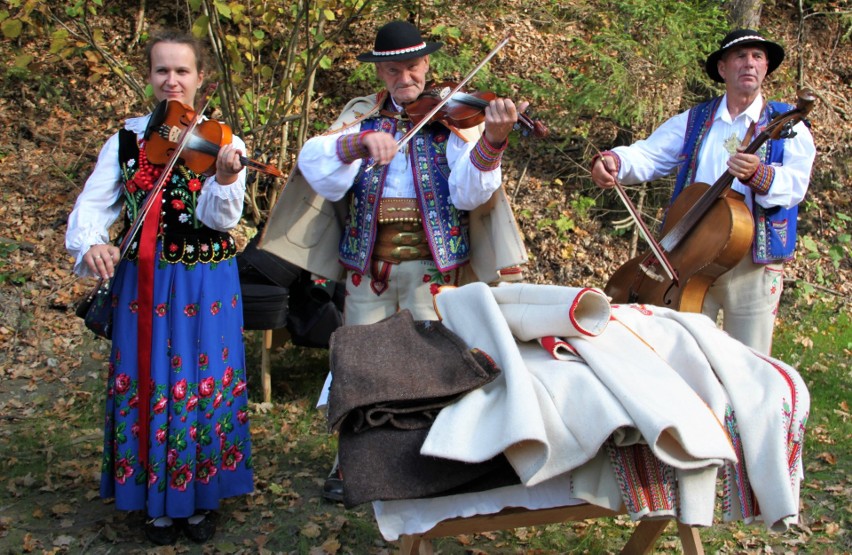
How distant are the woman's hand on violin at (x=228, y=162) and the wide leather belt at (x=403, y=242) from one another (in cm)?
65

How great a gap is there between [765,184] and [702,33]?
11.4 ft

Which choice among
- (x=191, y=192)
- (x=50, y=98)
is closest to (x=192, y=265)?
(x=191, y=192)

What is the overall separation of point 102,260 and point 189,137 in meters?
0.50

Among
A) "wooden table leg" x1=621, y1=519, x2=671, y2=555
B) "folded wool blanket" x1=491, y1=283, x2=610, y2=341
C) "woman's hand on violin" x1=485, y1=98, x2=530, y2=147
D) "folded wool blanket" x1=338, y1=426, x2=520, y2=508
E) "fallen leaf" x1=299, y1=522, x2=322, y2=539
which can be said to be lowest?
"fallen leaf" x1=299, y1=522, x2=322, y2=539

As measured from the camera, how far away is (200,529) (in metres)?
3.28

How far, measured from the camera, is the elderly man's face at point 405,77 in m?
3.21

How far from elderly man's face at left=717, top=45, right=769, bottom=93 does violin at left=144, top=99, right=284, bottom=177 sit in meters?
2.08

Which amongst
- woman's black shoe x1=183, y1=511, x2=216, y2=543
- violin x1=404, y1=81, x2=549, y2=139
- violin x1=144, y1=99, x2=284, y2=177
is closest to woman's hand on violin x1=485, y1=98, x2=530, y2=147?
violin x1=404, y1=81, x2=549, y2=139

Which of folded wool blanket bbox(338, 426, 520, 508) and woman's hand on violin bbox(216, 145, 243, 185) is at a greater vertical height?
woman's hand on violin bbox(216, 145, 243, 185)

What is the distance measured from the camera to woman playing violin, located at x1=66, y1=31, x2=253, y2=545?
9.95 ft

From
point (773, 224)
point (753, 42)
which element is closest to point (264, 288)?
point (773, 224)

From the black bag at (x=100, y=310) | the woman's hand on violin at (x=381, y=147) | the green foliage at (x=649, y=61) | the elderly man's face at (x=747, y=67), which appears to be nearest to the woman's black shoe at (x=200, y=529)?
the black bag at (x=100, y=310)

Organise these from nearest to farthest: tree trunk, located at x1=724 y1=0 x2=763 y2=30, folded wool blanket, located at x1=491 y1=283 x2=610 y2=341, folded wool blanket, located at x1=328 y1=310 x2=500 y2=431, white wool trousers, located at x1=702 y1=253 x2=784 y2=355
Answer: folded wool blanket, located at x1=328 y1=310 x2=500 y2=431
folded wool blanket, located at x1=491 y1=283 x2=610 y2=341
white wool trousers, located at x1=702 y1=253 x2=784 y2=355
tree trunk, located at x1=724 y1=0 x2=763 y2=30

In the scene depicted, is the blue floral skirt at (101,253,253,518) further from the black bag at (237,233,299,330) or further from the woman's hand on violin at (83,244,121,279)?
the black bag at (237,233,299,330)
